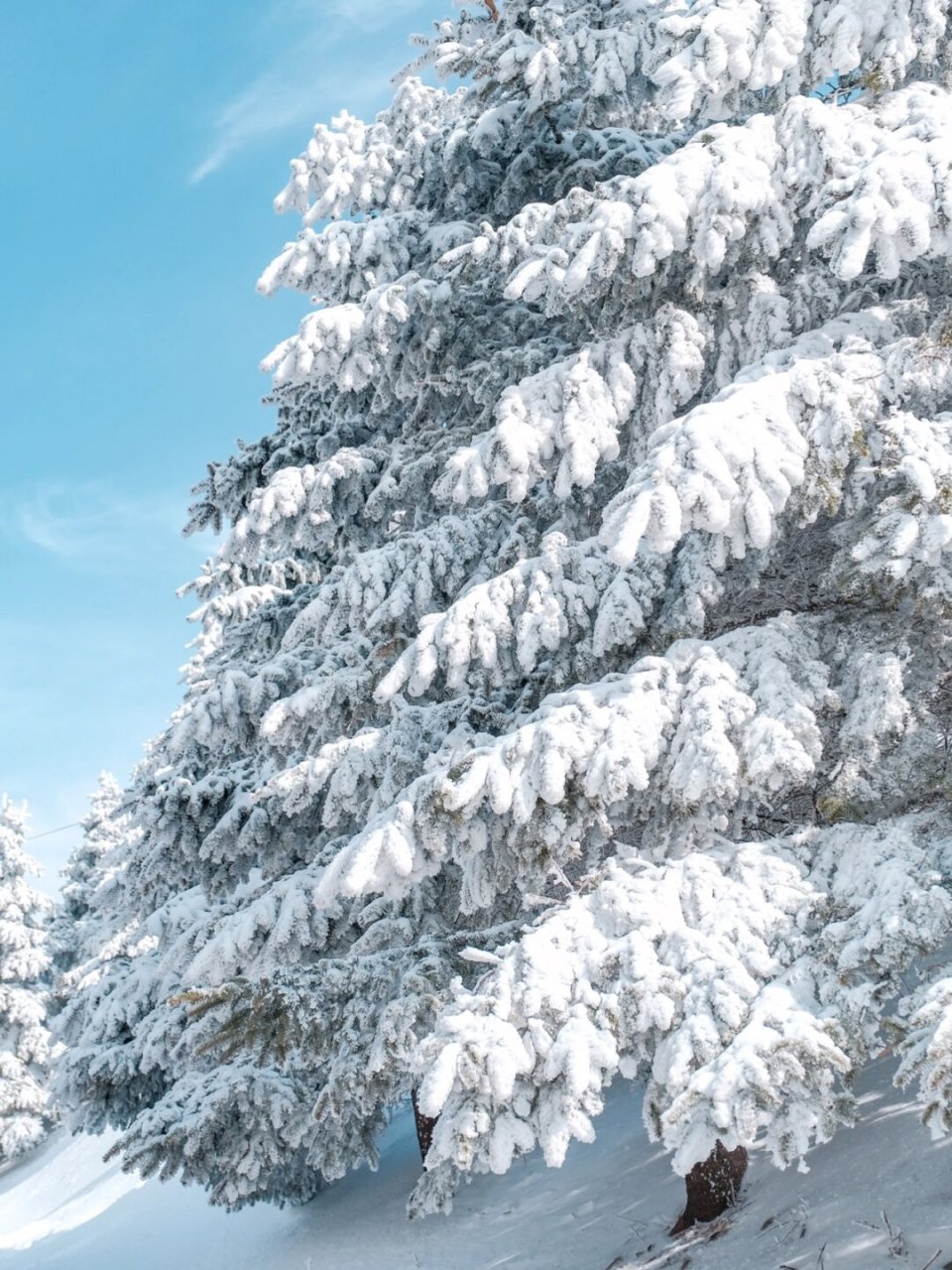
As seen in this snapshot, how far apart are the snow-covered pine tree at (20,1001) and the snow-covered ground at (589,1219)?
11.3 meters

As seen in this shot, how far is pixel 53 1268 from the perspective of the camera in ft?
40.4

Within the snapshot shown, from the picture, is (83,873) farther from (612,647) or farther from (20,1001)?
(612,647)

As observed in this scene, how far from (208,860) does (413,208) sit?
6.42 m

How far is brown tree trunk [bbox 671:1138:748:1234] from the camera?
592cm

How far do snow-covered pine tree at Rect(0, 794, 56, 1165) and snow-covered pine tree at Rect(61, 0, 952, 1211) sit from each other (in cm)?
2043

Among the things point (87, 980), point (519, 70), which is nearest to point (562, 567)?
point (519, 70)

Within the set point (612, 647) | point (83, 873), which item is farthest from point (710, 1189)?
point (83, 873)

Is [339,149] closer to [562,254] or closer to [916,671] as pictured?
[562,254]

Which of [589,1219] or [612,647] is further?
[589,1219]

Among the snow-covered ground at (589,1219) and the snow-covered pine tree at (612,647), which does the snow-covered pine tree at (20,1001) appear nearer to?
the snow-covered ground at (589,1219)

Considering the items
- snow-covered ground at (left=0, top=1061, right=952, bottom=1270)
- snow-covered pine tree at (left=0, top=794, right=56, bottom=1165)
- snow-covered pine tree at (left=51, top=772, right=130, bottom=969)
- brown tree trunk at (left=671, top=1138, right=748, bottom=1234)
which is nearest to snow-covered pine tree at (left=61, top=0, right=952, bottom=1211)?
snow-covered ground at (left=0, top=1061, right=952, bottom=1270)

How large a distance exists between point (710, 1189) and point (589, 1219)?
1624mm

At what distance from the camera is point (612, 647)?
19.3ft

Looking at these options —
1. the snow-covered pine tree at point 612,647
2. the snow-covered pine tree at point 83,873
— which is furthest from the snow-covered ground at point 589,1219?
the snow-covered pine tree at point 83,873
